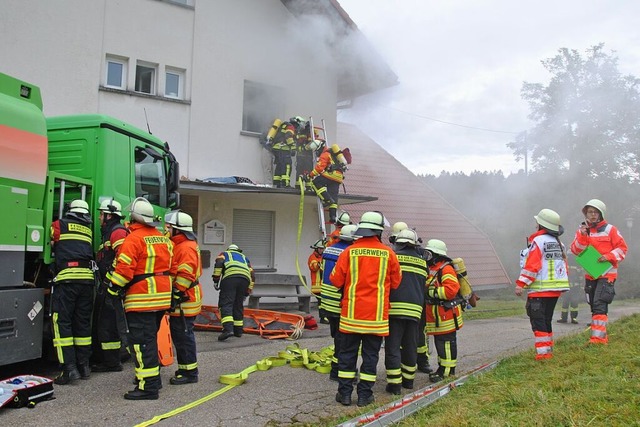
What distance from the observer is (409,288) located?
17.3 feet

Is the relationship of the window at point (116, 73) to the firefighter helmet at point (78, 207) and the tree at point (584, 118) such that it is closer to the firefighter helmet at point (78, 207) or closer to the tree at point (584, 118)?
the firefighter helmet at point (78, 207)

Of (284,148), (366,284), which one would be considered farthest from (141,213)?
(284,148)

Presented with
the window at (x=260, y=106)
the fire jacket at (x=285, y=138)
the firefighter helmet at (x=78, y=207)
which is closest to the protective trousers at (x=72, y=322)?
the firefighter helmet at (x=78, y=207)

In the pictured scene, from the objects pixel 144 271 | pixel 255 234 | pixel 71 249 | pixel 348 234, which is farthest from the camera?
pixel 255 234

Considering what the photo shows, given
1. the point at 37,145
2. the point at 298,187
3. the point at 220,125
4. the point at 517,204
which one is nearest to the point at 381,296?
the point at 37,145

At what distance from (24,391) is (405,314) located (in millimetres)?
3395

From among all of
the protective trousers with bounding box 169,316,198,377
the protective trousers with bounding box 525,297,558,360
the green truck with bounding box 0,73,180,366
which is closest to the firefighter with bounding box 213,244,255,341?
the green truck with bounding box 0,73,180,366

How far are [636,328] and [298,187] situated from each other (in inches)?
247

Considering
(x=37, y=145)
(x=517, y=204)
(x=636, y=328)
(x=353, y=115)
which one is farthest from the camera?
(x=517, y=204)

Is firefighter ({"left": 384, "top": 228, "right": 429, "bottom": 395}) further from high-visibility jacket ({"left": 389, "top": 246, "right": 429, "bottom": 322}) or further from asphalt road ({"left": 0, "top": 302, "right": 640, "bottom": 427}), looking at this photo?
asphalt road ({"left": 0, "top": 302, "right": 640, "bottom": 427})

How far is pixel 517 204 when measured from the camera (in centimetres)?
1884

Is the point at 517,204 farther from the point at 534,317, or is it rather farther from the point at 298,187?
the point at 534,317

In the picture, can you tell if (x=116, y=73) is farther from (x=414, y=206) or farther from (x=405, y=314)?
(x=414, y=206)

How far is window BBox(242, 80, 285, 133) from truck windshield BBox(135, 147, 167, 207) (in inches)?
177
